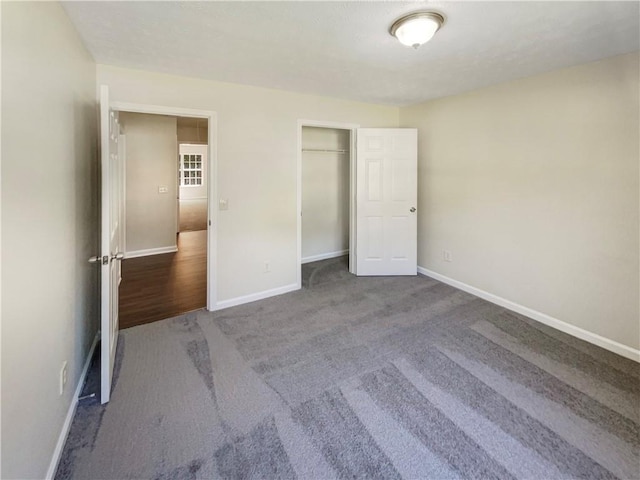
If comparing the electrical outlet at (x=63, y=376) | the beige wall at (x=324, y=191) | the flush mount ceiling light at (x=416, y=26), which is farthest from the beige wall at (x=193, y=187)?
the flush mount ceiling light at (x=416, y=26)

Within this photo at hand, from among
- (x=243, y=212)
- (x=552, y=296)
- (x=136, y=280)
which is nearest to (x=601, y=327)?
(x=552, y=296)

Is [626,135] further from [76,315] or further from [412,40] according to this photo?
[76,315]

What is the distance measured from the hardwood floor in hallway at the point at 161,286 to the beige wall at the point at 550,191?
10.7ft

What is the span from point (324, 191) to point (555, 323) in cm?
358

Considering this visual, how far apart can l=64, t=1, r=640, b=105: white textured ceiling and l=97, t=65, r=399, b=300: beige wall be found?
18 centimetres

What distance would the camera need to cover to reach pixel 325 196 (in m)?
5.44

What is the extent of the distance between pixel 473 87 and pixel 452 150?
2.41ft

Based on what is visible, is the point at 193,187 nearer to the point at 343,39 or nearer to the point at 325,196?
the point at 325,196

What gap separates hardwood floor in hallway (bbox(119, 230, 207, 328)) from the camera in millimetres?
3359

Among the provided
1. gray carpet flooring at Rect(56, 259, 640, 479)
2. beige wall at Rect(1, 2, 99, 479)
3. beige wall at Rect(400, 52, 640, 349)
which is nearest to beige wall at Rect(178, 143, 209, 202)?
gray carpet flooring at Rect(56, 259, 640, 479)

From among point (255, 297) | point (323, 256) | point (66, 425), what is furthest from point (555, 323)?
point (66, 425)

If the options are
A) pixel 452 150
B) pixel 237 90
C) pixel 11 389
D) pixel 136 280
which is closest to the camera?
pixel 11 389

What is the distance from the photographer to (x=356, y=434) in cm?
175

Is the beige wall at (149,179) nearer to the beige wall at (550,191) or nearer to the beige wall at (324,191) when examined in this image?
the beige wall at (324,191)
